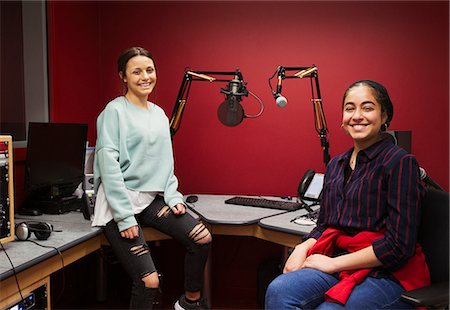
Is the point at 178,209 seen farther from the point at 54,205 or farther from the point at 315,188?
the point at 315,188

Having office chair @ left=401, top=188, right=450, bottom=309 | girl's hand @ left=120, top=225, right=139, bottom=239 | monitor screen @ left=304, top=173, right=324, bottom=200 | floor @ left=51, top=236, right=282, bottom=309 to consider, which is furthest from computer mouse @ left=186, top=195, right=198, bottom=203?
office chair @ left=401, top=188, right=450, bottom=309

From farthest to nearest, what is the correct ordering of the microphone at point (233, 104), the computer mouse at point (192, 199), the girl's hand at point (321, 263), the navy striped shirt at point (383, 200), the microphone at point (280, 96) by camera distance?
the computer mouse at point (192, 199)
the microphone at point (233, 104)
the microphone at point (280, 96)
the girl's hand at point (321, 263)
the navy striped shirt at point (383, 200)

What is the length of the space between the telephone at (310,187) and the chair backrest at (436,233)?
3.82 feet

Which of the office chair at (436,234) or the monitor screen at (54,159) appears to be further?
the monitor screen at (54,159)

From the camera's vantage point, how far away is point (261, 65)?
3178 mm

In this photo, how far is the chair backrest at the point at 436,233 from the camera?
160cm

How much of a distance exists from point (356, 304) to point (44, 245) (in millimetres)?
1229

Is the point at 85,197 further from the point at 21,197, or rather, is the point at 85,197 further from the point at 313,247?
the point at 313,247

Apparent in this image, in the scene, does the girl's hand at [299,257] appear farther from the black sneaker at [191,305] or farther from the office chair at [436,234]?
the black sneaker at [191,305]

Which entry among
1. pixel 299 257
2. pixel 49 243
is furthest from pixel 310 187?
pixel 49 243

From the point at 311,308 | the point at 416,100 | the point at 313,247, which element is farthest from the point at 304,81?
the point at 311,308

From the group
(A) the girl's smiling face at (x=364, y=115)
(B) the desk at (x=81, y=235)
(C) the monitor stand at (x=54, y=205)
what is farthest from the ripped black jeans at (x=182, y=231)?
(A) the girl's smiling face at (x=364, y=115)

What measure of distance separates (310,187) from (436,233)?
1281 mm

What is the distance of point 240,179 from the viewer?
328cm
